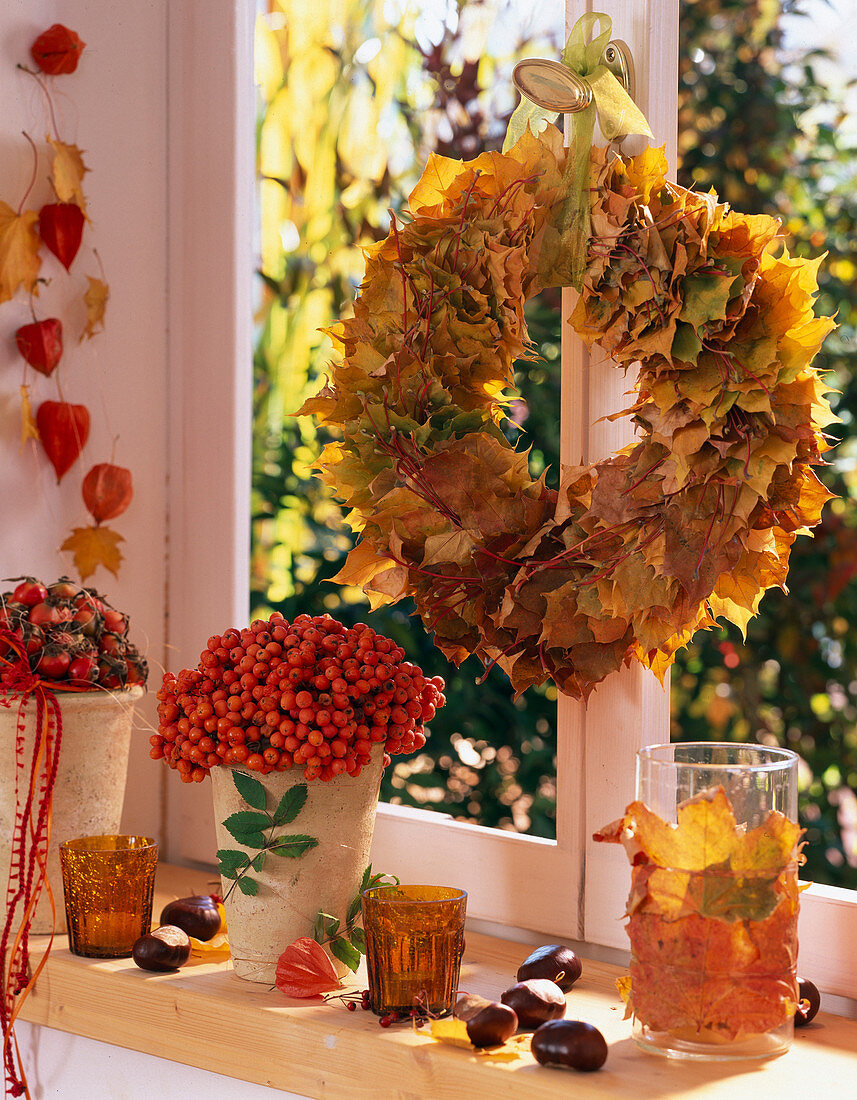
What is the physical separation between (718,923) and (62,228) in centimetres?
88

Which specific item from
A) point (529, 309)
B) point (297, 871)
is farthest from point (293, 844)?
point (529, 309)

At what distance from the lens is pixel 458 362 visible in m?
0.91

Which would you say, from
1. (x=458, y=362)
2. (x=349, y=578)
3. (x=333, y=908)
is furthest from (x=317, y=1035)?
(x=458, y=362)

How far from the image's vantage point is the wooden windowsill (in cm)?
73

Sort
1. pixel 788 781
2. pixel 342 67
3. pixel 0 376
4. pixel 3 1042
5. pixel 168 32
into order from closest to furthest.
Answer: pixel 788 781 < pixel 3 1042 < pixel 0 376 < pixel 168 32 < pixel 342 67

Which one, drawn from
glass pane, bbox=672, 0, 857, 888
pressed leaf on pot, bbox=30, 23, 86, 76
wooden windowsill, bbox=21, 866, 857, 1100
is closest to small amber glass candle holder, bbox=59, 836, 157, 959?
wooden windowsill, bbox=21, 866, 857, 1100

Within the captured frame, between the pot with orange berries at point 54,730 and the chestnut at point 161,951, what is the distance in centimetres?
10

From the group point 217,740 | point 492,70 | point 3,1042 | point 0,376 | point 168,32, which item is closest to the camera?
point 217,740

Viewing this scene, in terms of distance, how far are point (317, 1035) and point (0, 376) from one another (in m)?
0.68

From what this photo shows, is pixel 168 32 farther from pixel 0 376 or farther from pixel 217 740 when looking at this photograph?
pixel 217 740

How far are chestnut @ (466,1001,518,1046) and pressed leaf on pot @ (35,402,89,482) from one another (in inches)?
26.9

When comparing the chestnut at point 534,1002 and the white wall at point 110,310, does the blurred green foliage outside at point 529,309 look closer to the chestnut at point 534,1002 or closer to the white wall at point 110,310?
the white wall at point 110,310

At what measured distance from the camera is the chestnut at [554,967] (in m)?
0.89

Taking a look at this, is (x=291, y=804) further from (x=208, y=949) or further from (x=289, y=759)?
(x=208, y=949)
